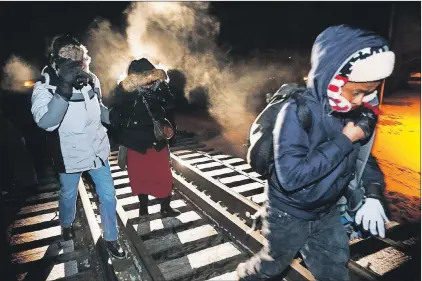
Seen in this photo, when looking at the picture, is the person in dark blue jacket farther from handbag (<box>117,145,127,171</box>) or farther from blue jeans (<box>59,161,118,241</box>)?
handbag (<box>117,145,127,171</box>)

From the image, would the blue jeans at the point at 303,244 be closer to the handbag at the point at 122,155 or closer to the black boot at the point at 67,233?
the handbag at the point at 122,155

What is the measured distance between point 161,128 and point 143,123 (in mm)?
235

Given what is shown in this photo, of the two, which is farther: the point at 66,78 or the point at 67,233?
the point at 67,233

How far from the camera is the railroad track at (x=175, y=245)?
3.16 metres

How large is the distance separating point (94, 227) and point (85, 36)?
1637 centimetres

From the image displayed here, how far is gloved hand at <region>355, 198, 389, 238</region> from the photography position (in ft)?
7.34

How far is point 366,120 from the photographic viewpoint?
1.93 m

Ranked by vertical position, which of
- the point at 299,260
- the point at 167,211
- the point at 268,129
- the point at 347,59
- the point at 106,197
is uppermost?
the point at 347,59

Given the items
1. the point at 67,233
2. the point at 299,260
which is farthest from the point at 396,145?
the point at 67,233

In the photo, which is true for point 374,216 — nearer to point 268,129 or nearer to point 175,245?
point 268,129

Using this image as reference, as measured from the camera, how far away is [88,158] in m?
3.06

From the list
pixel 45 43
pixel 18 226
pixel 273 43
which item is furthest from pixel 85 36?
pixel 18 226

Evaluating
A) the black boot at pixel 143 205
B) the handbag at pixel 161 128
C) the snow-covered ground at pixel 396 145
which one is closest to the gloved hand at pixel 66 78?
the handbag at pixel 161 128

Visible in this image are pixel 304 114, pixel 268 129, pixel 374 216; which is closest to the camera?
pixel 304 114
